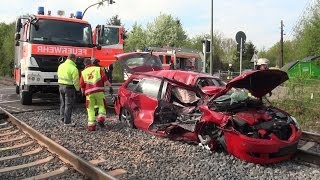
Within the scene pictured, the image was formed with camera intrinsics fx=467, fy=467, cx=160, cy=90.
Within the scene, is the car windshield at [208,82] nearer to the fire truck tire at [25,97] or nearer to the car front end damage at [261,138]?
the car front end damage at [261,138]

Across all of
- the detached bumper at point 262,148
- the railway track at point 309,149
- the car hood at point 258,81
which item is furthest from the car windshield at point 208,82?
the detached bumper at point 262,148

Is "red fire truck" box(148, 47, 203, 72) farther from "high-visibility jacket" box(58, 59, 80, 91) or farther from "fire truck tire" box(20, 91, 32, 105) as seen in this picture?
"high-visibility jacket" box(58, 59, 80, 91)

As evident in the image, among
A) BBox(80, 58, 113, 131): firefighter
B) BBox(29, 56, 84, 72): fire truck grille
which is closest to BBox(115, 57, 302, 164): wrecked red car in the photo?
BBox(80, 58, 113, 131): firefighter

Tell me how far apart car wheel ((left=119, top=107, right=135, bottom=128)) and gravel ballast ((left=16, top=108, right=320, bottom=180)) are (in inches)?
12.2

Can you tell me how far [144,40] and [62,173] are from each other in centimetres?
6770

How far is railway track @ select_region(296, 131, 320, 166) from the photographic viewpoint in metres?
7.63

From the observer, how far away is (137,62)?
15.9 metres

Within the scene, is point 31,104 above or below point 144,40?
below

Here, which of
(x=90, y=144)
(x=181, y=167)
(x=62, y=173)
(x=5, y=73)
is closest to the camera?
(x=62, y=173)

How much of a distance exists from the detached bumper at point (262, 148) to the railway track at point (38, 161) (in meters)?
1.97

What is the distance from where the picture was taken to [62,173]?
21.4 feet

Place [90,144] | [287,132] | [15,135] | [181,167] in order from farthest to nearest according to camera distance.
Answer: [15,135], [90,144], [287,132], [181,167]

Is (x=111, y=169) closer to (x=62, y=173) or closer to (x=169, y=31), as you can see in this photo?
(x=62, y=173)

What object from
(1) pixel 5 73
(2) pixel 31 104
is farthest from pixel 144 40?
(2) pixel 31 104
